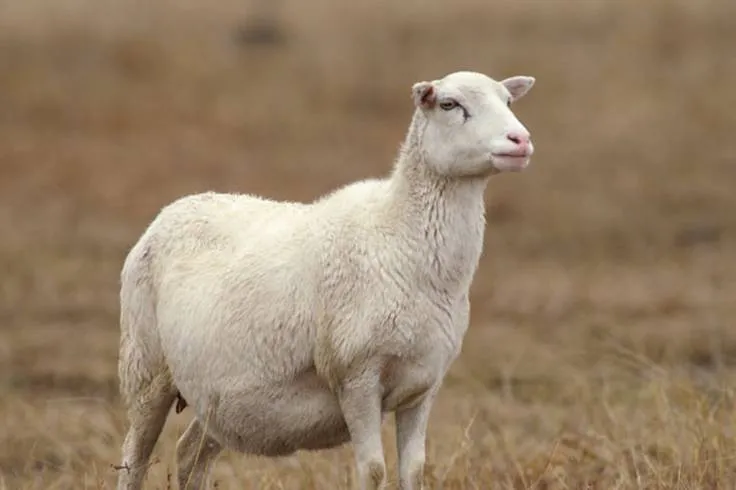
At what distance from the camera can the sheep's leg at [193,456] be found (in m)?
6.06

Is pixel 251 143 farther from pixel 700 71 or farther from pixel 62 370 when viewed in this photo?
pixel 62 370

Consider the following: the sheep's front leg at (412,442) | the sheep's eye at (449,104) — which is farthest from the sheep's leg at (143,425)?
the sheep's eye at (449,104)

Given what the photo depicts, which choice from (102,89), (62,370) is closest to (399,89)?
(102,89)

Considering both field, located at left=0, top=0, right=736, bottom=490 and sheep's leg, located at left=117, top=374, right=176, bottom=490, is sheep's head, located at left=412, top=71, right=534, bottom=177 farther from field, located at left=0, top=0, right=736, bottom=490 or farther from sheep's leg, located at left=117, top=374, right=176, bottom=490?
field, located at left=0, top=0, right=736, bottom=490

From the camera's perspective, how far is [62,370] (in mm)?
12047

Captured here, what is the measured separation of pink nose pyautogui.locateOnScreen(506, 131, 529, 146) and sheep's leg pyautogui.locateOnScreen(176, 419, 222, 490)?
5.87ft

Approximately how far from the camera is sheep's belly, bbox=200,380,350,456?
17.1ft

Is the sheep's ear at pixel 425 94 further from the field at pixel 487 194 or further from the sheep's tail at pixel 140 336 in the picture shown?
the field at pixel 487 194

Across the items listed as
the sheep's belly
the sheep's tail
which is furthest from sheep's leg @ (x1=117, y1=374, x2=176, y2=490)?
the sheep's belly

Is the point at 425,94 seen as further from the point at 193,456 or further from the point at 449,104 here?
the point at 193,456

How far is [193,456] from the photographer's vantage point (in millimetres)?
6062

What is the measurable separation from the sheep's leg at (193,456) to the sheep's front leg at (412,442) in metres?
0.99

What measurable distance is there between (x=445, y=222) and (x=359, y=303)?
0.41m

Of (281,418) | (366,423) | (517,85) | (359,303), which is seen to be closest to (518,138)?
(517,85)
